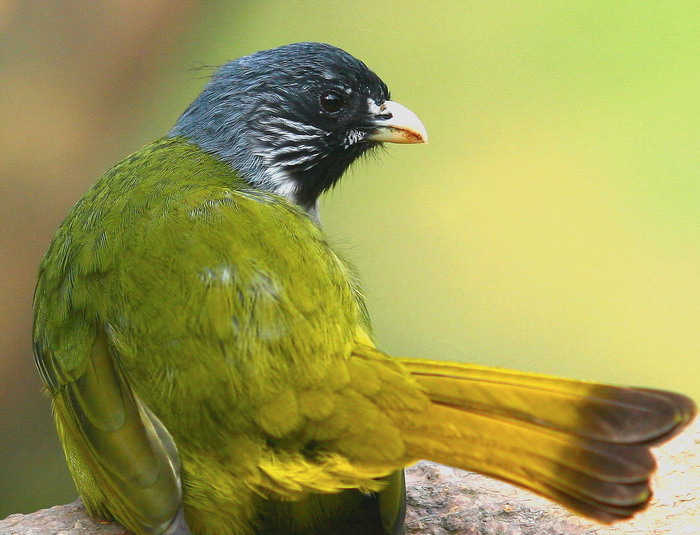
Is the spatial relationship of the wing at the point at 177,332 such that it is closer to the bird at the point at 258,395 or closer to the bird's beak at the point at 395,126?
the bird at the point at 258,395

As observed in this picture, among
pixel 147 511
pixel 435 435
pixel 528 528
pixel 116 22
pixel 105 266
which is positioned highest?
pixel 116 22

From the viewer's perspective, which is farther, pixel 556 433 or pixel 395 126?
pixel 395 126

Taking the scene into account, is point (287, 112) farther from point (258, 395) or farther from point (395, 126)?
point (258, 395)

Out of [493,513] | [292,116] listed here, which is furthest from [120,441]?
[292,116]

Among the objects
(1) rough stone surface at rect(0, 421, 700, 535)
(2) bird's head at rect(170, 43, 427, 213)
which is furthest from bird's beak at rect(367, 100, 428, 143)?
(1) rough stone surface at rect(0, 421, 700, 535)

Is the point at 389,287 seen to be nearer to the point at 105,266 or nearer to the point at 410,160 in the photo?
the point at 410,160

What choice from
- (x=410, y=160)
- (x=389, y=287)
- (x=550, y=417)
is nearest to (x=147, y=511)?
(x=550, y=417)
